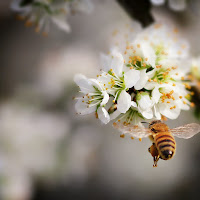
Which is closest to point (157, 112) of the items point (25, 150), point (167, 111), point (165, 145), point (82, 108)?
point (167, 111)

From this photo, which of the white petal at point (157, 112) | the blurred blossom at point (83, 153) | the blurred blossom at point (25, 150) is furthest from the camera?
the blurred blossom at point (83, 153)

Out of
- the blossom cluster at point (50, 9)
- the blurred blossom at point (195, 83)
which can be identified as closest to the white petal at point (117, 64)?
the blurred blossom at point (195, 83)

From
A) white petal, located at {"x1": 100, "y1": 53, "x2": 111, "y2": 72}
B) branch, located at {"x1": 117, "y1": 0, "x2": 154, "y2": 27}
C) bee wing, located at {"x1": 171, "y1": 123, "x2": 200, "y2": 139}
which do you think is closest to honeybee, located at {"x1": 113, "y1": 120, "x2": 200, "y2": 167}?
bee wing, located at {"x1": 171, "y1": 123, "x2": 200, "y2": 139}

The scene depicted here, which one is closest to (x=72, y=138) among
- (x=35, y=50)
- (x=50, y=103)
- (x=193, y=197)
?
(x=50, y=103)

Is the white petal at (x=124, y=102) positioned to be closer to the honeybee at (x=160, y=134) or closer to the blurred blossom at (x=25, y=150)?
the honeybee at (x=160, y=134)

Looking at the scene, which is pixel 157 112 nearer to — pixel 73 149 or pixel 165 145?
pixel 165 145

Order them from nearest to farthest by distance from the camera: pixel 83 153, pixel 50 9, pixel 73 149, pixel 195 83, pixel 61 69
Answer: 1. pixel 195 83
2. pixel 50 9
3. pixel 73 149
4. pixel 83 153
5. pixel 61 69

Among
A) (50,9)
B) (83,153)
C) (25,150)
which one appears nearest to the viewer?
(50,9)
